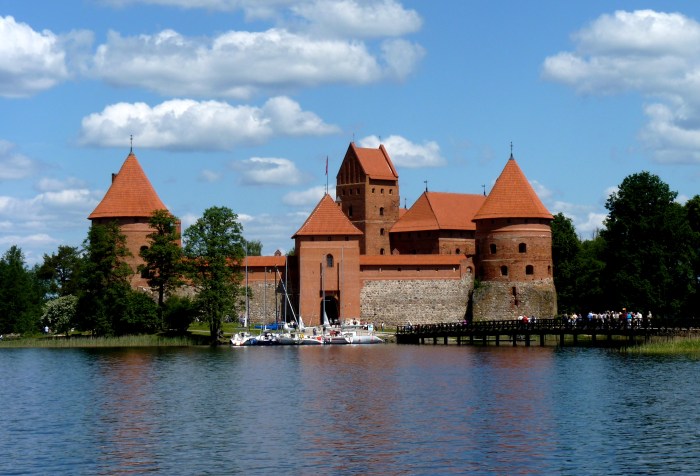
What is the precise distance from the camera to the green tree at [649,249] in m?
51.2

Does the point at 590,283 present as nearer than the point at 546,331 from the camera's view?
No

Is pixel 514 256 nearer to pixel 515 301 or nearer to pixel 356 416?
pixel 515 301

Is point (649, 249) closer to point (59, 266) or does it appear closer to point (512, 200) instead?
point (512, 200)

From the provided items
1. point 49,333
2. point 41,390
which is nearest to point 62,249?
point 49,333

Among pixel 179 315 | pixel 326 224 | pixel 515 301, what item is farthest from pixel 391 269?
pixel 179 315

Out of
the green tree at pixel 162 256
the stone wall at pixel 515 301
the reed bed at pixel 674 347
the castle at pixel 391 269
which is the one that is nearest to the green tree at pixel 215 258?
the green tree at pixel 162 256

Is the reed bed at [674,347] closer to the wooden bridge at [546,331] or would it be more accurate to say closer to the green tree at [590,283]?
the wooden bridge at [546,331]

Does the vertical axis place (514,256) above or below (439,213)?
below

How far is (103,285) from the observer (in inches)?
2143

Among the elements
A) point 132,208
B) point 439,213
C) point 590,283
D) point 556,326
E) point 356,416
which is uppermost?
point 439,213

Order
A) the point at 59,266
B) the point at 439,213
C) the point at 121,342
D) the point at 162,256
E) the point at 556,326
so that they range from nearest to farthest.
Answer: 1. the point at 556,326
2. the point at 121,342
3. the point at 162,256
4. the point at 439,213
5. the point at 59,266

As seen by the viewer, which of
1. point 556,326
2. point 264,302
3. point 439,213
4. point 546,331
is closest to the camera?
point 546,331

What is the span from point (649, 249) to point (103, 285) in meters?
24.5

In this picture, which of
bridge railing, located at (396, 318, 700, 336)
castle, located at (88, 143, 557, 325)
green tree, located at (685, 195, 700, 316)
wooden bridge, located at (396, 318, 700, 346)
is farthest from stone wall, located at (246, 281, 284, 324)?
green tree, located at (685, 195, 700, 316)
